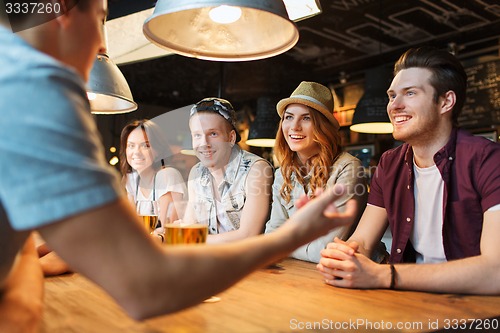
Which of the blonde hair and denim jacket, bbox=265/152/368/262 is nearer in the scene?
denim jacket, bbox=265/152/368/262

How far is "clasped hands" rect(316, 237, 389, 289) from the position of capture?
53.7 inches

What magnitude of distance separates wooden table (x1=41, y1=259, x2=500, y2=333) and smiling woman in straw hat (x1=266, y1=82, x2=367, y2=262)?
1121 millimetres

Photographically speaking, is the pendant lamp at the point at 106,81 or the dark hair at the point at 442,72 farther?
the pendant lamp at the point at 106,81

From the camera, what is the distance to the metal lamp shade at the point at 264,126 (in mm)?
6164

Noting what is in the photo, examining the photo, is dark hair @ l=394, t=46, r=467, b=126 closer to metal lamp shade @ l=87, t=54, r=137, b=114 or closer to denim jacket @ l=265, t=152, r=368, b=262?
denim jacket @ l=265, t=152, r=368, b=262

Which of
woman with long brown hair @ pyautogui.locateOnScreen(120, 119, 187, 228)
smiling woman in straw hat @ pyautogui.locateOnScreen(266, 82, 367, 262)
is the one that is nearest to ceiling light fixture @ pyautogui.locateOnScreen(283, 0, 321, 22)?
smiling woman in straw hat @ pyautogui.locateOnScreen(266, 82, 367, 262)

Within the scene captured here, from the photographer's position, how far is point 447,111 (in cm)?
201

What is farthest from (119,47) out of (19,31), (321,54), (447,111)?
(321,54)

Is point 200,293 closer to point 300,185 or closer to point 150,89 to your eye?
point 300,185

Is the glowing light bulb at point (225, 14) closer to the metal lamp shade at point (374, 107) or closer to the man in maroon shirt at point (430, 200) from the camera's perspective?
the man in maroon shirt at point (430, 200)

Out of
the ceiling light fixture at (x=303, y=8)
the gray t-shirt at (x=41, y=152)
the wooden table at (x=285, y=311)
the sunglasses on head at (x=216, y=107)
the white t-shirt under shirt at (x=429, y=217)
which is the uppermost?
the ceiling light fixture at (x=303, y=8)

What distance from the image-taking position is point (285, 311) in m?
1.07

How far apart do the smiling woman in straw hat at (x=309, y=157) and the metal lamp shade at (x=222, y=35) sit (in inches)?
42.4

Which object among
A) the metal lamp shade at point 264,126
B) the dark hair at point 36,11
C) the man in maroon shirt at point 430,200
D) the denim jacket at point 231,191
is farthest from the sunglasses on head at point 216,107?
the metal lamp shade at point 264,126
